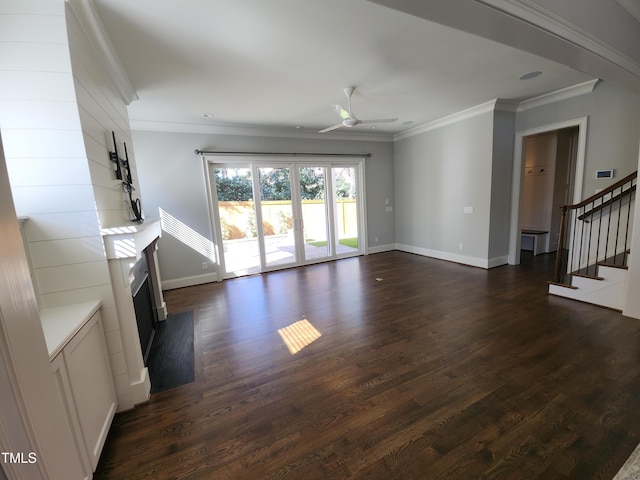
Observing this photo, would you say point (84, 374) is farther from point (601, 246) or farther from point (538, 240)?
point (538, 240)

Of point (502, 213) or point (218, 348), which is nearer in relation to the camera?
point (218, 348)

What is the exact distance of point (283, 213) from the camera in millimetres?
5410

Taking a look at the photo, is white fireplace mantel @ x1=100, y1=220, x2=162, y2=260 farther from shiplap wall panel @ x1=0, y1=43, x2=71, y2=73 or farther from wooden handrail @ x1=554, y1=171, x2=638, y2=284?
wooden handrail @ x1=554, y1=171, x2=638, y2=284

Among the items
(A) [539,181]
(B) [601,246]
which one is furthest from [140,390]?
(A) [539,181]

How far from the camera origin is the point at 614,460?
138 centimetres

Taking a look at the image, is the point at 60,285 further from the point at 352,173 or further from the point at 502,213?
the point at 502,213

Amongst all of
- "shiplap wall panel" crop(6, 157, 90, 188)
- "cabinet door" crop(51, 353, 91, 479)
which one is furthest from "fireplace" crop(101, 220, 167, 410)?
"cabinet door" crop(51, 353, 91, 479)

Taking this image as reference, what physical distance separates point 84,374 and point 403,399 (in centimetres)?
199

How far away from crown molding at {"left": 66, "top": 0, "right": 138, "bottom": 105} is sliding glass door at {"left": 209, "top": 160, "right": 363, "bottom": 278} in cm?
208

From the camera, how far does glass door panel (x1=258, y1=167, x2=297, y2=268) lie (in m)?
5.21

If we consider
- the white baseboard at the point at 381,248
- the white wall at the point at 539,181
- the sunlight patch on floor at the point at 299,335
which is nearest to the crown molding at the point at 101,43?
the sunlight patch on floor at the point at 299,335

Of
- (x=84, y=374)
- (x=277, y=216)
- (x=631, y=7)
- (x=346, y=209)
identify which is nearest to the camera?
(x=84, y=374)

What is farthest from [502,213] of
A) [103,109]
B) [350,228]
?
[103,109]

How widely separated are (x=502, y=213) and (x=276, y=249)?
4.30 metres
